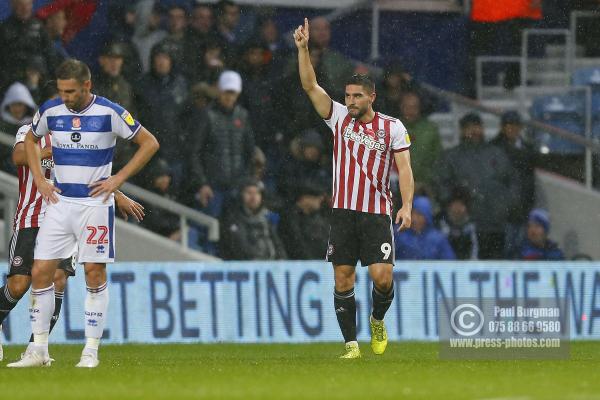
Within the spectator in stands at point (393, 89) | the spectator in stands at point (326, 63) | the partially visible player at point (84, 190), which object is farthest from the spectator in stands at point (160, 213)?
the partially visible player at point (84, 190)

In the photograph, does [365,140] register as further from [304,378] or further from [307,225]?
[307,225]

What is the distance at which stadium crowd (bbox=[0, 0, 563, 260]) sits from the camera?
646 inches

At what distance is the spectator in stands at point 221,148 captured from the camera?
1670 centimetres

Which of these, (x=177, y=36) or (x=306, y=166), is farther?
(x=177, y=36)

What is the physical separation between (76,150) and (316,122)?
24.6ft

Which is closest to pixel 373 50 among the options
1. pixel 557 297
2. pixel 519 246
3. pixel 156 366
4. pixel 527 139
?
pixel 527 139

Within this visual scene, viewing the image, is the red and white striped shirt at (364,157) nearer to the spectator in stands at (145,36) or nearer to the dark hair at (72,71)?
the dark hair at (72,71)

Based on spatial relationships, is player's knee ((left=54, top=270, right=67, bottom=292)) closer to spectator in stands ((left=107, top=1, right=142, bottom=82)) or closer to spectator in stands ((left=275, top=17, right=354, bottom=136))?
spectator in stands ((left=107, top=1, right=142, bottom=82))

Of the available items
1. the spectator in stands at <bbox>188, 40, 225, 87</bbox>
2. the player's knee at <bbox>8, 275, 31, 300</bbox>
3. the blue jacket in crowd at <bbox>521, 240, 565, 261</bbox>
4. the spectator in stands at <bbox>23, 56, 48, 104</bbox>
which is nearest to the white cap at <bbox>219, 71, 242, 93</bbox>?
the spectator in stands at <bbox>188, 40, 225, 87</bbox>

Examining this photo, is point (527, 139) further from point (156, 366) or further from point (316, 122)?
point (156, 366)

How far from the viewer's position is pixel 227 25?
59.2ft

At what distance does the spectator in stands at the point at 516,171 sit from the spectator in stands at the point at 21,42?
5311mm

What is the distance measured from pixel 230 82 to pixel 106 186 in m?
6.67

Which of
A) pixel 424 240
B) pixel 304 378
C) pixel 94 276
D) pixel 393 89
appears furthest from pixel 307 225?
pixel 304 378
